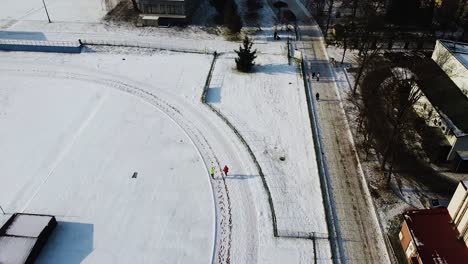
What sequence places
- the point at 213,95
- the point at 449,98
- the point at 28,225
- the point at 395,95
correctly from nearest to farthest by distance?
the point at 28,225 → the point at 449,98 → the point at 395,95 → the point at 213,95

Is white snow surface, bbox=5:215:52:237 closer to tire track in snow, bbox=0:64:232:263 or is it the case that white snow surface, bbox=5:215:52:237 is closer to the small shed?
tire track in snow, bbox=0:64:232:263

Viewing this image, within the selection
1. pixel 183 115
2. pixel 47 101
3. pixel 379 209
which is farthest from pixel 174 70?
pixel 379 209

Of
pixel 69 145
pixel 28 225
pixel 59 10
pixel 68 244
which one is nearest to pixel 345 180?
pixel 68 244

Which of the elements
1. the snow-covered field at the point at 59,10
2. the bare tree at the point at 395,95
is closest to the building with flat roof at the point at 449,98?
the bare tree at the point at 395,95

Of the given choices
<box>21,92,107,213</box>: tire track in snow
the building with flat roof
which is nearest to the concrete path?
the building with flat roof

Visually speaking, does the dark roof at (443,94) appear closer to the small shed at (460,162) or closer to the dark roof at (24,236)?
the small shed at (460,162)

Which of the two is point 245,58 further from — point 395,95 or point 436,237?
point 436,237
